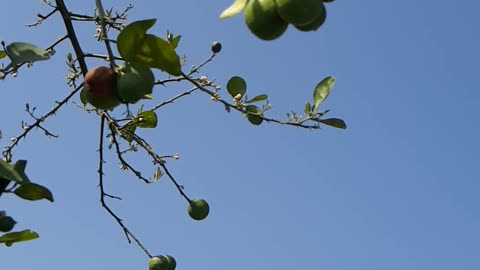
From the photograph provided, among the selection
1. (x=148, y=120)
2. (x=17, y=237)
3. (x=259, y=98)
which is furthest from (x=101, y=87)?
(x=148, y=120)

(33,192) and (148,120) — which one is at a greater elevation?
(148,120)

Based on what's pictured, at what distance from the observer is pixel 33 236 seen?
2.10 m

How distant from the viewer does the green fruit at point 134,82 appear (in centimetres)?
177

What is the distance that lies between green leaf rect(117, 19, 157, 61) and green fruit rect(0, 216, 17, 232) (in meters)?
0.50

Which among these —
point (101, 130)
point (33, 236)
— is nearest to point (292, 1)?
point (33, 236)

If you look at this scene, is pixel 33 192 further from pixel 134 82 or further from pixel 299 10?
pixel 299 10

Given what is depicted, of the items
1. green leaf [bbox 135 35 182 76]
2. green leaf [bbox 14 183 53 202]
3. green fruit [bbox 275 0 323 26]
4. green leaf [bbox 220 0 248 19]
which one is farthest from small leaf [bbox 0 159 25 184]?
green fruit [bbox 275 0 323 26]

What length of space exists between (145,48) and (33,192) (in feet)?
1.56

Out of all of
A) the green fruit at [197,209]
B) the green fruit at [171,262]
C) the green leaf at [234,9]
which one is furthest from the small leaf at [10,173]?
the green fruit at [197,209]

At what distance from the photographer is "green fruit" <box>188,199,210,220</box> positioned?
3072mm

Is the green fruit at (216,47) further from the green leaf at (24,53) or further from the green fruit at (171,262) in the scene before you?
the green leaf at (24,53)

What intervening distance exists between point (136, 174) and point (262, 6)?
66.2 inches

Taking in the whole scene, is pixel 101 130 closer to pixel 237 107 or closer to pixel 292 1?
pixel 237 107

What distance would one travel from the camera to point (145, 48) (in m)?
1.86
